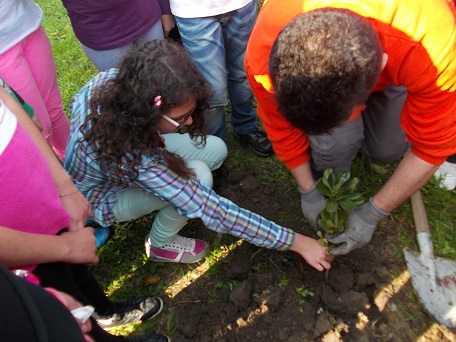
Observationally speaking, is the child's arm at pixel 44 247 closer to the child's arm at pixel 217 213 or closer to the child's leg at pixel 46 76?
the child's arm at pixel 217 213

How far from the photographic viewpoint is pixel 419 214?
219cm

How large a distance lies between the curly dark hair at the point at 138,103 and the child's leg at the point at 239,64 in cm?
77

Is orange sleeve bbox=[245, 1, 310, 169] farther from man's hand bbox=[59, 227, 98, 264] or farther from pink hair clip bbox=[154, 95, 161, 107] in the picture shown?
man's hand bbox=[59, 227, 98, 264]

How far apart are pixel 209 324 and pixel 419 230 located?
129 cm

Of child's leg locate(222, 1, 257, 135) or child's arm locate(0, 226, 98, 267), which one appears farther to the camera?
child's leg locate(222, 1, 257, 135)

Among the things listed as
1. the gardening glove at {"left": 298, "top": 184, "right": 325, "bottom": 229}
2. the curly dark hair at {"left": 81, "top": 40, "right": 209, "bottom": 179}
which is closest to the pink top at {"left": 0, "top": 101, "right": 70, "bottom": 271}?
the curly dark hair at {"left": 81, "top": 40, "right": 209, "bottom": 179}

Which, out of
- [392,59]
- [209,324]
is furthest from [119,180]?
[392,59]

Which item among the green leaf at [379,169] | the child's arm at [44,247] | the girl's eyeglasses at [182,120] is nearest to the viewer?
the child's arm at [44,247]

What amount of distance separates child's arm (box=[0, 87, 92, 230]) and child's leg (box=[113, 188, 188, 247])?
396mm

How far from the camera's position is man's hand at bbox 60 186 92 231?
1.48 m

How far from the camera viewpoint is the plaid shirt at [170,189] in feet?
5.44

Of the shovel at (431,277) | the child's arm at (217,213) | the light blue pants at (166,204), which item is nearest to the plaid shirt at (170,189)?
the child's arm at (217,213)

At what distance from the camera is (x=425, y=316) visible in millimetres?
1848

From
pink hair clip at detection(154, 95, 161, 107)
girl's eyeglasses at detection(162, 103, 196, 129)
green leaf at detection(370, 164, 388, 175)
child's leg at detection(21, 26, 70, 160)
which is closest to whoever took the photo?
pink hair clip at detection(154, 95, 161, 107)
